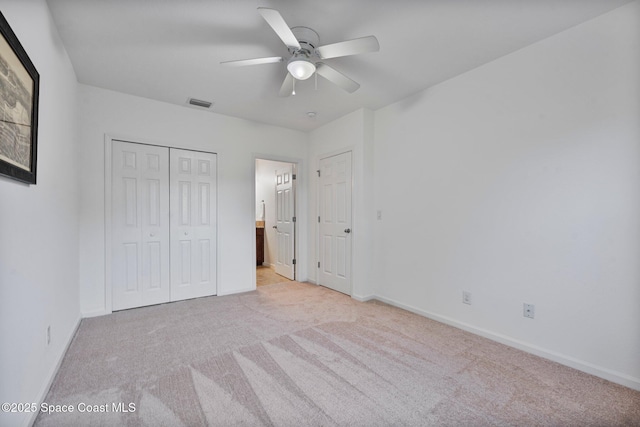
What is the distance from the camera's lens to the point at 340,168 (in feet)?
13.3

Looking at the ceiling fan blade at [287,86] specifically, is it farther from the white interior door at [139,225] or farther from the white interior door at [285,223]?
the white interior door at [285,223]

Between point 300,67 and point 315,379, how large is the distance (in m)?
2.19

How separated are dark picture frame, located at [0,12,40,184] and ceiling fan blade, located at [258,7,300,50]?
45.0 inches

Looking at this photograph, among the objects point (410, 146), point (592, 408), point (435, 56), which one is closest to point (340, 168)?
point (410, 146)

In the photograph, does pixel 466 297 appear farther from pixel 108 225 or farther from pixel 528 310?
pixel 108 225

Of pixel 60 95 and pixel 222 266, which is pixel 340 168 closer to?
pixel 222 266

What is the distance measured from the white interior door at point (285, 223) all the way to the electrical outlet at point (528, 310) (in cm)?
322

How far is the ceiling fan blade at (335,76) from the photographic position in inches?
87.5

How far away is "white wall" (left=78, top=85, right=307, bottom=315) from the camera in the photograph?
306 centimetres

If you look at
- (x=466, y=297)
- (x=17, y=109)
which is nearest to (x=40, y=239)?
(x=17, y=109)

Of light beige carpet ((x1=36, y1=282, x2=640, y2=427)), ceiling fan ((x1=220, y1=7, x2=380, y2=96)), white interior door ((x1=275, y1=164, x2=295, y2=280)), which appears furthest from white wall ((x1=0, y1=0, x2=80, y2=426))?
white interior door ((x1=275, y1=164, x2=295, y2=280))

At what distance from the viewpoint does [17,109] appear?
53.1 inches

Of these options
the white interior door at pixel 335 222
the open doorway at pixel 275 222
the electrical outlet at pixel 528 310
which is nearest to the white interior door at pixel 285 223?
the open doorway at pixel 275 222

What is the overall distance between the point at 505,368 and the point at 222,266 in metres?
3.30
